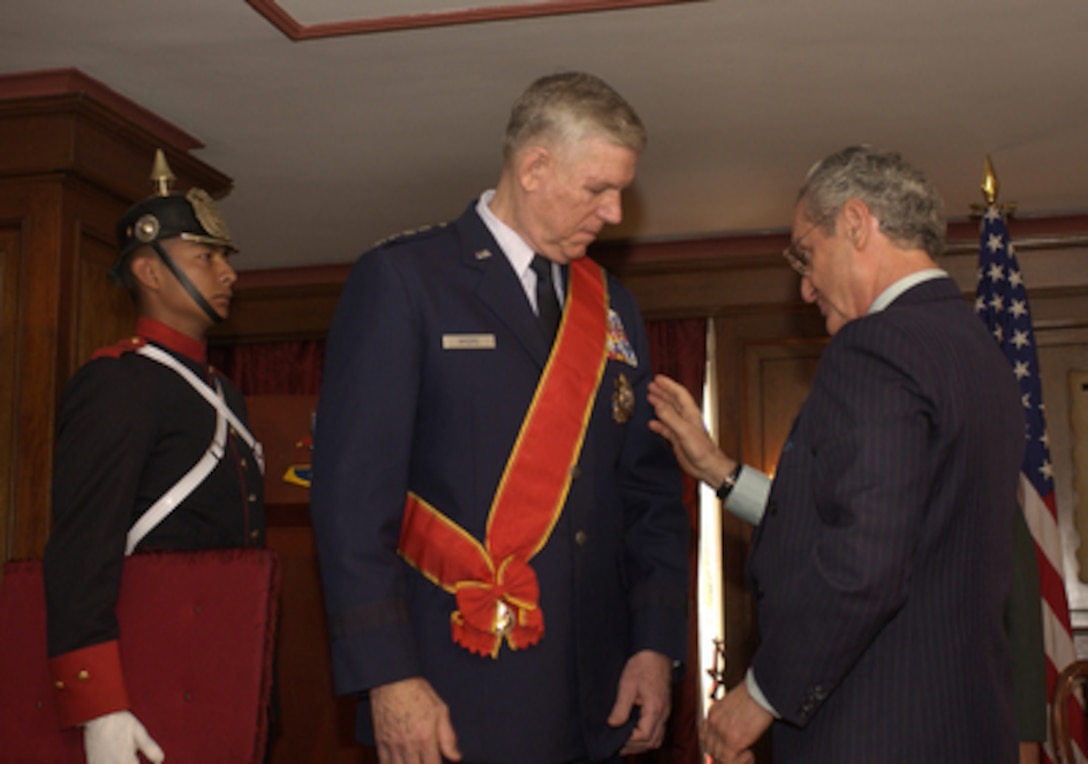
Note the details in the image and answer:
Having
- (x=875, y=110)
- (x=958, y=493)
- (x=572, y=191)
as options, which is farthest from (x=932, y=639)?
(x=875, y=110)

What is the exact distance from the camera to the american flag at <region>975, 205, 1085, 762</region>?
161 inches

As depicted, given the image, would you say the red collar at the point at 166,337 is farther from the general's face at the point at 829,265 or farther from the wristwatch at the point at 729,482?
the general's face at the point at 829,265

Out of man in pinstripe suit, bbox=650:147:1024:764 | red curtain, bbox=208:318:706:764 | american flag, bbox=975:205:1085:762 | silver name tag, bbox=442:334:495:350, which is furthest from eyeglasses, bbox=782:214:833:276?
red curtain, bbox=208:318:706:764

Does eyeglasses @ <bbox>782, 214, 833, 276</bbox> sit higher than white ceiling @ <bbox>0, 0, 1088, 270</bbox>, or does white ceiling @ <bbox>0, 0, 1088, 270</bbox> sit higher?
white ceiling @ <bbox>0, 0, 1088, 270</bbox>

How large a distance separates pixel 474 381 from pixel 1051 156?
12.1ft

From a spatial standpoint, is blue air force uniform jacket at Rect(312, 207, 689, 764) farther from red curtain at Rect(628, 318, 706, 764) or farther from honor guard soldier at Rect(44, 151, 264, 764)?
red curtain at Rect(628, 318, 706, 764)

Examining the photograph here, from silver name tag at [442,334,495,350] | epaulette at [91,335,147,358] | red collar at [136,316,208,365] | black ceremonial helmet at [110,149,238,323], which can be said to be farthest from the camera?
black ceremonial helmet at [110,149,238,323]

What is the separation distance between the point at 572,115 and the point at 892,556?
36.9 inches

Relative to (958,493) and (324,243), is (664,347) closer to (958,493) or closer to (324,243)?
(324,243)

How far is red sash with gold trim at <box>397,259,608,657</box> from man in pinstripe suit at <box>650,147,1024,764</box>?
1.10ft

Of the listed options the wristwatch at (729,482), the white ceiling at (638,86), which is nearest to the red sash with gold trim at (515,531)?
the wristwatch at (729,482)

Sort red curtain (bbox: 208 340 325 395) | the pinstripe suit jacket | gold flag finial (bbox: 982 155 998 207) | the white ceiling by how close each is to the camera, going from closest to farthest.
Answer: the pinstripe suit jacket < the white ceiling < gold flag finial (bbox: 982 155 998 207) < red curtain (bbox: 208 340 325 395)

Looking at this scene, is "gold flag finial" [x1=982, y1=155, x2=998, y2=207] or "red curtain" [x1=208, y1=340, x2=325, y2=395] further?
"red curtain" [x1=208, y1=340, x2=325, y2=395]

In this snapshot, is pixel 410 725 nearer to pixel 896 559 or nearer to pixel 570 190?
pixel 896 559
